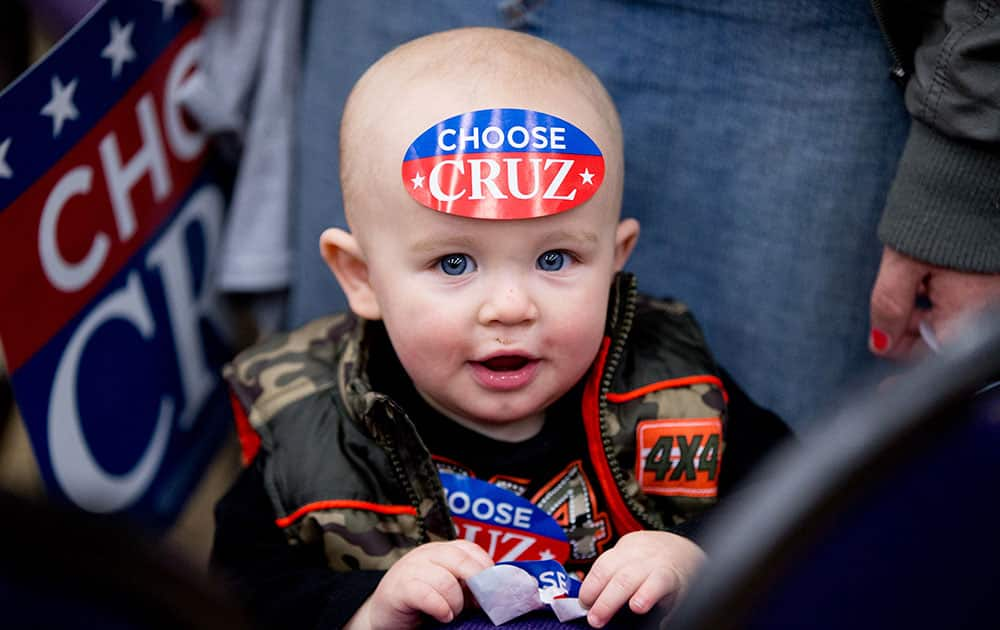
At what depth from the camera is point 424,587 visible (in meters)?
0.73

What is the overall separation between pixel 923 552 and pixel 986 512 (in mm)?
34

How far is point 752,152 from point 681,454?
364 mm

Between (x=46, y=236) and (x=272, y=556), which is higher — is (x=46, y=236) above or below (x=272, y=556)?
above

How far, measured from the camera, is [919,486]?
43 cm

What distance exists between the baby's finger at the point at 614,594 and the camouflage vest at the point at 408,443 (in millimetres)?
170

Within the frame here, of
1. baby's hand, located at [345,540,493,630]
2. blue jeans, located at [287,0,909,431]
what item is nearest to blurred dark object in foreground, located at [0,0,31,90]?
blue jeans, located at [287,0,909,431]

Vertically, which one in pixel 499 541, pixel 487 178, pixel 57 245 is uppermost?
pixel 487 178

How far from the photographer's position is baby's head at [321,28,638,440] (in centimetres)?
80

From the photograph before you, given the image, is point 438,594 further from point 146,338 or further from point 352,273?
point 146,338

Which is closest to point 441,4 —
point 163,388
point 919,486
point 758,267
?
point 758,267

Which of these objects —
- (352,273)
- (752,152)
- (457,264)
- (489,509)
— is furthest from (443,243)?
(752,152)

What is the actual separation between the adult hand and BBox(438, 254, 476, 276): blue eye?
0.41 meters

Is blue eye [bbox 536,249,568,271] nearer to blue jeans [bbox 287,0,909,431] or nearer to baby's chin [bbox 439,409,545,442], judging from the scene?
baby's chin [bbox 439,409,545,442]

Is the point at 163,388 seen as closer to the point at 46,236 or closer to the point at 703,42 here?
the point at 46,236
